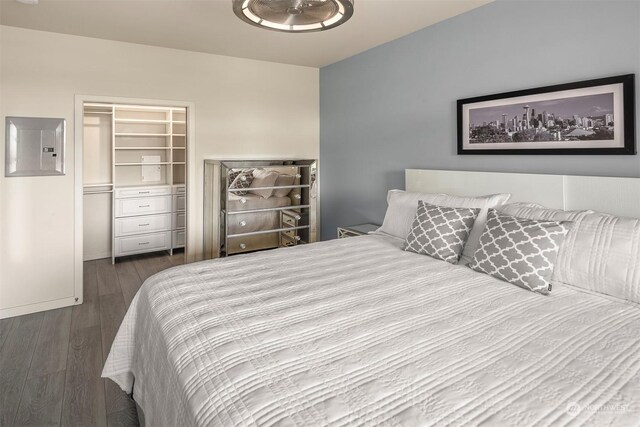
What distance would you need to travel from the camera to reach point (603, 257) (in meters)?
1.73

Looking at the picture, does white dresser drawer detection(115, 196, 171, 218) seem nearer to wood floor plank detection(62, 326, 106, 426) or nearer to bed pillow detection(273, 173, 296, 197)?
bed pillow detection(273, 173, 296, 197)

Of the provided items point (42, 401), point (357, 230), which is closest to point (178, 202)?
point (357, 230)

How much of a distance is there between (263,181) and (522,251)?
2889 millimetres

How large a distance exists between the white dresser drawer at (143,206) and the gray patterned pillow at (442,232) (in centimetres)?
364

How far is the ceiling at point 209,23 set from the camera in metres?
2.70

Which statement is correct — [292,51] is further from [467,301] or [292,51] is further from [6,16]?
[467,301]

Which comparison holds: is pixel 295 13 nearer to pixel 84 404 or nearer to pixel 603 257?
pixel 603 257

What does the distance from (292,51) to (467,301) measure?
3.22m

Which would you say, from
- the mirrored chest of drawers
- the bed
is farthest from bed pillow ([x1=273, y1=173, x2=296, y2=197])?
the bed

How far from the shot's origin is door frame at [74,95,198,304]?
334cm

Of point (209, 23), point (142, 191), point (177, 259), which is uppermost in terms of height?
point (209, 23)

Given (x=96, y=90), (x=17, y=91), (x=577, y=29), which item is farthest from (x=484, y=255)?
(x=17, y=91)

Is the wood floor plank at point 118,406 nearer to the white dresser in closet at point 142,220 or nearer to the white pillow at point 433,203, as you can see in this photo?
the white pillow at point 433,203

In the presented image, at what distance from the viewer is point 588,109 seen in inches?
86.4
